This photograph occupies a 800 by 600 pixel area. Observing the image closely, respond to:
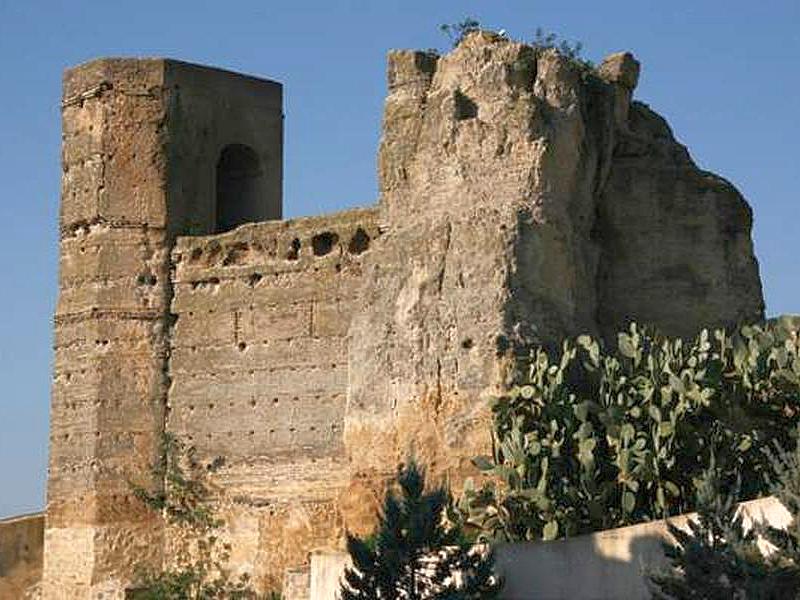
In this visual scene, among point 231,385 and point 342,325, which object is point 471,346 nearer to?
point 342,325

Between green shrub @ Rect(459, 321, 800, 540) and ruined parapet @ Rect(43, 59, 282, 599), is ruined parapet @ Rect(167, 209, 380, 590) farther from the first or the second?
green shrub @ Rect(459, 321, 800, 540)

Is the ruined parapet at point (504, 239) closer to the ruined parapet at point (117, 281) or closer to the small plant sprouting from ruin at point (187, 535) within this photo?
the small plant sprouting from ruin at point (187, 535)

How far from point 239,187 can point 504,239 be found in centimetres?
706

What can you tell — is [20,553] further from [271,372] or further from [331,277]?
[331,277]

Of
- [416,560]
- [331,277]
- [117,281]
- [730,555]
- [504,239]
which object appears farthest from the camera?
[117,281]

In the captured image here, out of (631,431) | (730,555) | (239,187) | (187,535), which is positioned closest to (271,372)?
(187,535)

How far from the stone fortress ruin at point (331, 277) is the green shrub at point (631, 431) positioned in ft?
2.34

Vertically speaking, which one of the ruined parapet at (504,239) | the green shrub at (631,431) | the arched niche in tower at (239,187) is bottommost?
the green shrub at (631,431)

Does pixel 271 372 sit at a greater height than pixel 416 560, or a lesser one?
greater

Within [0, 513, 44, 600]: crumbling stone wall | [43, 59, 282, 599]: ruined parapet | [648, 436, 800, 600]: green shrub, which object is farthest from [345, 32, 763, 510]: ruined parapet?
[0, 513, 44, 600]: crumbling stone wall

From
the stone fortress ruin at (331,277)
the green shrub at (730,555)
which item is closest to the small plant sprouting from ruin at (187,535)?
the stone fortress ruin at (331,277)

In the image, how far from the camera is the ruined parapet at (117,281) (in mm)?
22484

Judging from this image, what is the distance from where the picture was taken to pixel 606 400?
17.2 metres

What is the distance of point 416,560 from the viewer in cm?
1622
